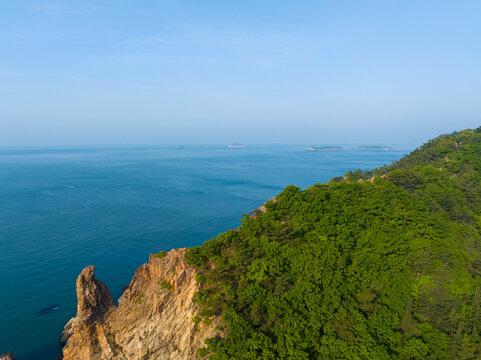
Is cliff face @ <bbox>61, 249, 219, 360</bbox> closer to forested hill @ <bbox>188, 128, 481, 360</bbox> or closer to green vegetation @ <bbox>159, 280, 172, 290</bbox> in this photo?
→ green vegetation @ <bbox>159, 280, 172, 290</bbox>

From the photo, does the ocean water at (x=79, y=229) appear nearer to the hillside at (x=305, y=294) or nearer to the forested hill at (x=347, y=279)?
the hillside at (x=305, y=294)

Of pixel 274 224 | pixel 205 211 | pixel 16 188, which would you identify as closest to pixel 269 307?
pixel 274 224

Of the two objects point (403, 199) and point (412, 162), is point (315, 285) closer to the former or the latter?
point (403, 199)

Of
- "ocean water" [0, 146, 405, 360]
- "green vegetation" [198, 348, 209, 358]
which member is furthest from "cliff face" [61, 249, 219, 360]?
"ocean water" [0, 146, 405, 360]

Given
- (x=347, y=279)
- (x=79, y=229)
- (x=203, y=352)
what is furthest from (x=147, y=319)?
(x=79, y=229)

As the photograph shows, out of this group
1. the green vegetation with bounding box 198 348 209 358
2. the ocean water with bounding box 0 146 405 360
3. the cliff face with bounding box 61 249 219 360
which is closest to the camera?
the green vegetation with bounding box 198 348 209 358

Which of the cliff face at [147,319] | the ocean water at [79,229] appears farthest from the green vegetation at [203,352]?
the ocean water at [79,229]

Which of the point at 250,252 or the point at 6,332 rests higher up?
the point at 250,252
